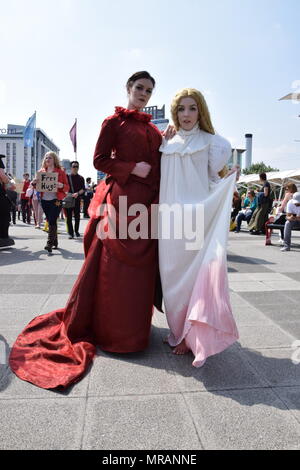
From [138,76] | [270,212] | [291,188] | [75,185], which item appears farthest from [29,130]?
[138,76]

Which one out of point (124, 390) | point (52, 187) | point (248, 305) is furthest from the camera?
point (52, 187)

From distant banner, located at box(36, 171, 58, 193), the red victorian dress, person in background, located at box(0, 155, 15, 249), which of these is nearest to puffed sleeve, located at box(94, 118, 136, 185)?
the red victorian dress

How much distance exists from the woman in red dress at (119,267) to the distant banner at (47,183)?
461 cm

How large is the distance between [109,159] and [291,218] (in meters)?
6.42

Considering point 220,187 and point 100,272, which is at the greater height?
point 220,187

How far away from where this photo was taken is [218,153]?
268cm

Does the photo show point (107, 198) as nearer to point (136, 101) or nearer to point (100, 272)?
point (100, 272)

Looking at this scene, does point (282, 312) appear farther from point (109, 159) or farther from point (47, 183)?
point (47, 183)

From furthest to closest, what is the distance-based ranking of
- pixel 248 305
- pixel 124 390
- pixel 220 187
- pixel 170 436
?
pixel 248 305, pixel 220 187, pixel 124 390, pixel 170 436

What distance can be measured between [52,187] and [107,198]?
4.69m

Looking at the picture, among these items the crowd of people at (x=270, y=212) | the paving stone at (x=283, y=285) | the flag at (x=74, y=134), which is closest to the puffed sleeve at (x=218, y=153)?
the paving stone at (x=283, y=285)

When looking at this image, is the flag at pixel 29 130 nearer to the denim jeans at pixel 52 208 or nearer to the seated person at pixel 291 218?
the denim jeans at pixel 52 208

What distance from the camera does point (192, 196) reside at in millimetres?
2676

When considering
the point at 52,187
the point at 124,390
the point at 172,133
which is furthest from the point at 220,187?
the point at 52,187
